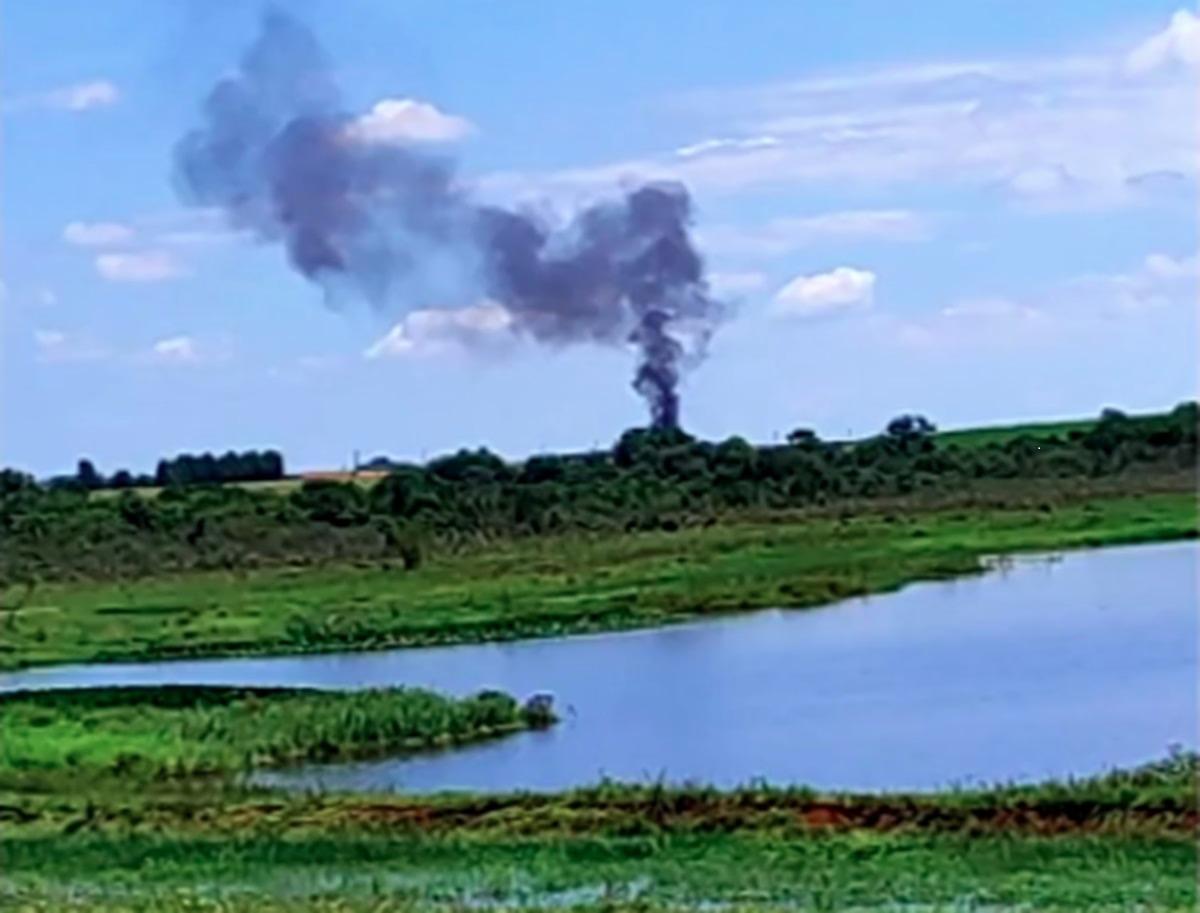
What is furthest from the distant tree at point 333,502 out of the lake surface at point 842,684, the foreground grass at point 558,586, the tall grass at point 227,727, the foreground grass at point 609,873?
the foreground grass at point 609,873

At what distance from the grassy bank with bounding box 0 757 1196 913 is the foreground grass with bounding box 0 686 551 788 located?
4422 millimetres

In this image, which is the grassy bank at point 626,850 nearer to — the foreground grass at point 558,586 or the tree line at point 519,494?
the foreground grass at point 558,586

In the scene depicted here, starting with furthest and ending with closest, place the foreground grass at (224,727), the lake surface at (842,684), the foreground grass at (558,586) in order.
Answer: the foreground grass at (558,586)
the foreground grass at (224,727)
the lake surface at (842,684)

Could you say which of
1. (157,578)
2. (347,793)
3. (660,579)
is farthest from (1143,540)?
(347,793)

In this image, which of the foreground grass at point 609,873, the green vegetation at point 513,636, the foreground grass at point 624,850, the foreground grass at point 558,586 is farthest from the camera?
the foreground grass at point 558,586

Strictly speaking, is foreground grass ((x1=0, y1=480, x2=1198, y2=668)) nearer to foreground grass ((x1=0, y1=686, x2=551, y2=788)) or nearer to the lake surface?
the lake surface

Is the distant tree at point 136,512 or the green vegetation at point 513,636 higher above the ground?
the distant tree at point 136,512

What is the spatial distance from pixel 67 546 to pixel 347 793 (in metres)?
28.7

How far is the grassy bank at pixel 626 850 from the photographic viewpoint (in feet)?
36.0

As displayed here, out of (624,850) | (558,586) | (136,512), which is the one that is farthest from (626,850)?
(136,512)

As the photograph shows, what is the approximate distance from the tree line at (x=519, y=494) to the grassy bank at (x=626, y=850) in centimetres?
2765

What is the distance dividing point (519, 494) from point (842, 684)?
25439mm

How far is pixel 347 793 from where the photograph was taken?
54.0 ft

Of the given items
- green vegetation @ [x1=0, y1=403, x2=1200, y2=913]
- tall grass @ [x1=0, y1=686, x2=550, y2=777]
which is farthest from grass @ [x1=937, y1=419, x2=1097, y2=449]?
tall grass @ [x1=0, y1=686, x2=550, y2=777]
